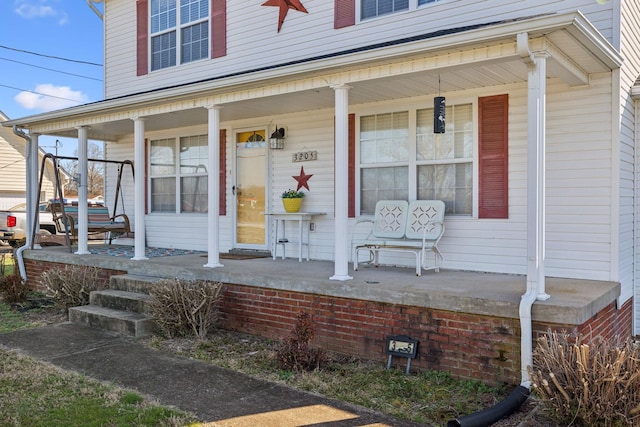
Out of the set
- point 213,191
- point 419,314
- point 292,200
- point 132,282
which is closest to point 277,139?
point 292,200

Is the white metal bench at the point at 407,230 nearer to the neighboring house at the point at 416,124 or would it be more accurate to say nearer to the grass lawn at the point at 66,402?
the neighboring house at the point at 416,124

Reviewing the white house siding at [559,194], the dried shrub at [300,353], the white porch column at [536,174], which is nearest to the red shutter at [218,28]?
the white house siding at [559,194]

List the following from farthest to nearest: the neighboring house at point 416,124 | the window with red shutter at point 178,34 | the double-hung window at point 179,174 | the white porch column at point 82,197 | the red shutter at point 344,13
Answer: the double-hung window at point 179,174 < the window with red shutter at point 178,34 < the white porch column at point 82,197 < the red shutter at point 344,13 < the neighboring house at point 416,124

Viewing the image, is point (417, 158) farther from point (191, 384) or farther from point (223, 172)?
point (191, 384)

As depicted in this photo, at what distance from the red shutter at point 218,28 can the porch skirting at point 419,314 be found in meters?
3.96

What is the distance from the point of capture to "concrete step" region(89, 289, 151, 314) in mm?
6434

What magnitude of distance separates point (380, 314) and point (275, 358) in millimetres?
1051

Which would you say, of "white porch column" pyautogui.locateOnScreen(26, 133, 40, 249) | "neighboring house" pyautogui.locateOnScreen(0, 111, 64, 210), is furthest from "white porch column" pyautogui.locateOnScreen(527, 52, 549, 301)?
"neighboring house" pyautogui.locateOnScreen(0, 111, 64, 210)

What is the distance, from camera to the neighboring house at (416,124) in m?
4.94

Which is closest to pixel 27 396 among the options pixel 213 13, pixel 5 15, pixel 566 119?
pixel 566 119

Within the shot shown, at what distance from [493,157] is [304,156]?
9.01 feet

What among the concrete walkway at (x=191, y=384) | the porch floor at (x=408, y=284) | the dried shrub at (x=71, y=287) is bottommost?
the concrete walkway at (x=191, y=384)

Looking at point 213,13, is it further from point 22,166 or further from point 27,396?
point 22,166

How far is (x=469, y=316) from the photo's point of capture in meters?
4.54
